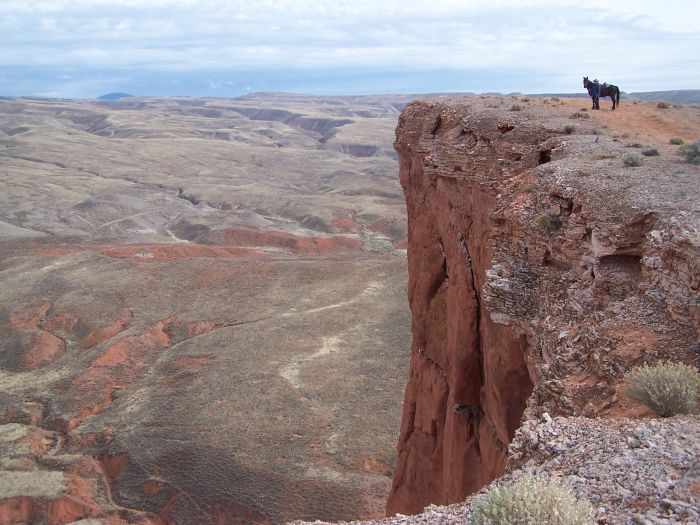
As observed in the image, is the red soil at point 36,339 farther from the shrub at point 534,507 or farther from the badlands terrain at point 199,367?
the shrub at point 534,507

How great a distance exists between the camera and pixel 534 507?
5.34m

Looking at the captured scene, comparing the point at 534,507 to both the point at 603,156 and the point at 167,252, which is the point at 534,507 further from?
the point at 167,252

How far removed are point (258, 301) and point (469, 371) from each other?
31571 millimetres

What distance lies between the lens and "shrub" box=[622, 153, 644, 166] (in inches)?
486

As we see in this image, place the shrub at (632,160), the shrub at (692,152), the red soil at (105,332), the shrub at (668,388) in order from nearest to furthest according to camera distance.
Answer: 1. the shrub at (668,388)
2. the shrub at (632,160)
3. the shrub at (692,152)
4. the red soil at (105,332)

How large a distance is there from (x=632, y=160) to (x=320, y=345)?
25.9 metres

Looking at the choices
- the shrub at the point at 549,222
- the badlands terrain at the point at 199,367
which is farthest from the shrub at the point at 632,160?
the badlands terrain at the point at 199,367

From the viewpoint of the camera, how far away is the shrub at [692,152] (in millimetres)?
12822

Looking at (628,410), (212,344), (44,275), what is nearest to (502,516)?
(628,410)

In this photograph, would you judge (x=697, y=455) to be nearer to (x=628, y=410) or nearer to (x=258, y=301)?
(x=628, y=410)

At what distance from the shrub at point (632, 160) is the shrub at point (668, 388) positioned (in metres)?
6.09

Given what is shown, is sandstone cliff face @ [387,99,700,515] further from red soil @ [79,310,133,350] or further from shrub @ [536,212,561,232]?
red soil @ [79,310,133,350]

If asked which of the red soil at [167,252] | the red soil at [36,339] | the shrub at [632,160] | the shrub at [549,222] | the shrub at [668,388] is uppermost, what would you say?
the shrub at [632,160]

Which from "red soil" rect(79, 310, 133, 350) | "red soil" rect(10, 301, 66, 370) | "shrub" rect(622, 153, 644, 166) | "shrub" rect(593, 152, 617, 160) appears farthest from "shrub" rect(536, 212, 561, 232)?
"red soil" rect(79, 310, 133, 350)
